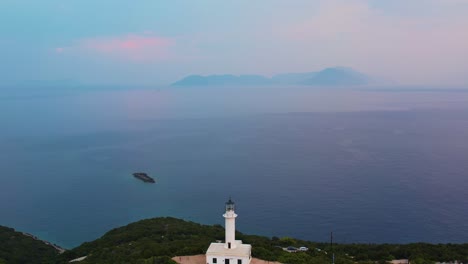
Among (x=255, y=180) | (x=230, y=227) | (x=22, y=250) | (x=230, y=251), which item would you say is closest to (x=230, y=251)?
(x=230, y=251)

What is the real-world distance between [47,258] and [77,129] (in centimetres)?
8492

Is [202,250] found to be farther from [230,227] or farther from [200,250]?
[230,227]

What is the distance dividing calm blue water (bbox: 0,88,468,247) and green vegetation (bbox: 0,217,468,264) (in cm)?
1371

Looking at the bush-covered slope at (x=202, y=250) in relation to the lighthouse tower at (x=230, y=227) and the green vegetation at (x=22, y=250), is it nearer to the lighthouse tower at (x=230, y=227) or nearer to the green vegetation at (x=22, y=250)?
the lighthouse tower at (x=230, y=227)

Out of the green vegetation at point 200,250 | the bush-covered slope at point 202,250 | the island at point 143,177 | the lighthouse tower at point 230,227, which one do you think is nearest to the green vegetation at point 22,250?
the green vegetation at point 200,250

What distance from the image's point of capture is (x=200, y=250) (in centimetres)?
2164

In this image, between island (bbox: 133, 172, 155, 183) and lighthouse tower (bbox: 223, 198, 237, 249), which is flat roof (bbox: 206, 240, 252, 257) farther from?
island (bbox: 133, 172, 155, 183)

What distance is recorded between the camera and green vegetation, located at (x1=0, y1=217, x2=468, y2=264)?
69.9 ft

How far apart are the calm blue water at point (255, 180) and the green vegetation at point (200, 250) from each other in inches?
540

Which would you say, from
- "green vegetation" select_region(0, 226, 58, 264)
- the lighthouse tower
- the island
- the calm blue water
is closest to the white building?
the lighthouse tower

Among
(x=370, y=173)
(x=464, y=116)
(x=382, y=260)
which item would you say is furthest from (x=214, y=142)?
(x=464, y=116)

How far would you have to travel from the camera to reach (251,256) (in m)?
21.0

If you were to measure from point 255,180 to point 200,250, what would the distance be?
3699 centimetres

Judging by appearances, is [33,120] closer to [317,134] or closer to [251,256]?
[317,134]
